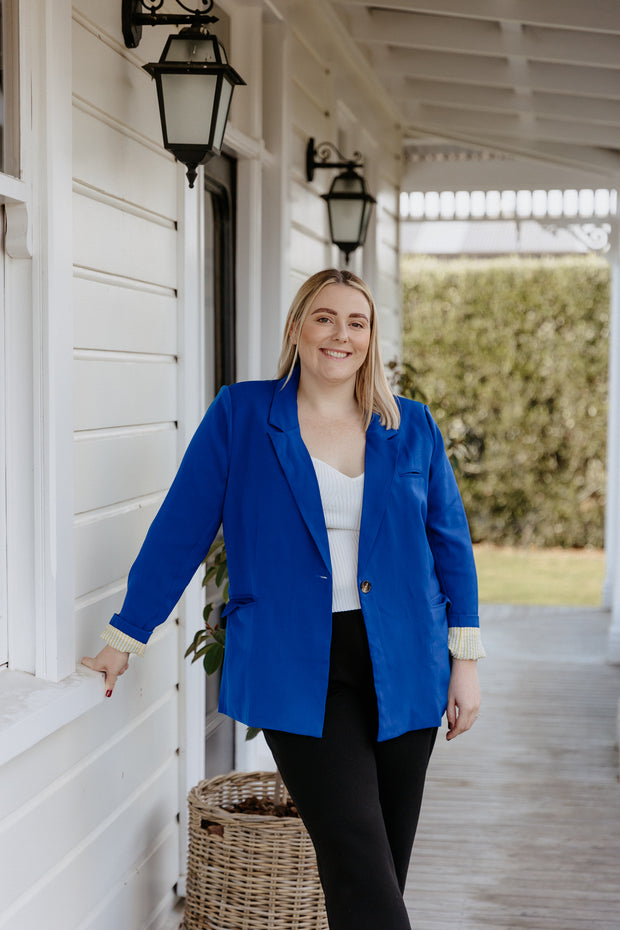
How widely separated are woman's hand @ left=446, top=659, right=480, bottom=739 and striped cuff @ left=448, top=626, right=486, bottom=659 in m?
0.01

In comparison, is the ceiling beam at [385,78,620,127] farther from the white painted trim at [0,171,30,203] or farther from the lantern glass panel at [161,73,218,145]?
the white painted trim at [0,171,30,203]

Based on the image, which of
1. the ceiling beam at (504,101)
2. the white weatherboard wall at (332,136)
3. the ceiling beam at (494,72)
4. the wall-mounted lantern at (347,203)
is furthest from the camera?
the ceiling beam at (504,101)

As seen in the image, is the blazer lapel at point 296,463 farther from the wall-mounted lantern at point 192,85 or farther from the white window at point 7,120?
the wall-mounted lantern at point 192,85

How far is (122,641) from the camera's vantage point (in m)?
2.13

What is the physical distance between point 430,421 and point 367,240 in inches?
155

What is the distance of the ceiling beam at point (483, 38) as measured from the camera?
438 cm

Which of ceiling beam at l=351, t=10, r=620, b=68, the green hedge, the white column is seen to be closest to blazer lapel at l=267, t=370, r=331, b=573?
ceiling beam at l=351, t=10, r=620, b=68

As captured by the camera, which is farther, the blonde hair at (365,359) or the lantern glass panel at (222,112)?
the lantern glass panel at (222,112)

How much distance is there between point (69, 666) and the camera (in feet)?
7.04

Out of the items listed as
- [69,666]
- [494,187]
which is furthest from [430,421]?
[494,187]

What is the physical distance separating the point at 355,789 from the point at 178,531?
0.57m

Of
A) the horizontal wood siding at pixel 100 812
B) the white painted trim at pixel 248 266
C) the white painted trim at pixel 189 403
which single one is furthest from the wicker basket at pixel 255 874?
the white painted trim at pixel 248 266

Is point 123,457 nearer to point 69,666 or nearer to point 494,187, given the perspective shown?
point 69,666

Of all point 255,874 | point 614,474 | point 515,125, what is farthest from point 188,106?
point 614,474
